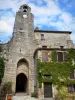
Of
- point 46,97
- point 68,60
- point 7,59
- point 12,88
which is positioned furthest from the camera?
point 7,59

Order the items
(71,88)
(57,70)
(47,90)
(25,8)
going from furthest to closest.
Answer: (25,8) → (57,70) → (71,88) → (47,90)

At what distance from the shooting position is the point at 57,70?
21.7 meters

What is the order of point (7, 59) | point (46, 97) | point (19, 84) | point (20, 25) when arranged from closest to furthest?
point (46, 97), point (7, 59), point (20, 25), point (19, 84)

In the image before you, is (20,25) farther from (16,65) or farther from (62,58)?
(62,58)

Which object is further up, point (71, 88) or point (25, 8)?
point (25, 8)

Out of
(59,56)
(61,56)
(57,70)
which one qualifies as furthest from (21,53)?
(57,70)

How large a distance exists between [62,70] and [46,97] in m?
4.44

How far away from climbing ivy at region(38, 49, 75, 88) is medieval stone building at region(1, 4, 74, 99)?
2975 millimetres

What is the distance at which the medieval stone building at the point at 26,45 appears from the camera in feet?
85.5

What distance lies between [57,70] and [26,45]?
9095 mm

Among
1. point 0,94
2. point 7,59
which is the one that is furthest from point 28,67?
point 0,94

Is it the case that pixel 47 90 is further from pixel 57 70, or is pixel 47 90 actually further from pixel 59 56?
pixel 59 56

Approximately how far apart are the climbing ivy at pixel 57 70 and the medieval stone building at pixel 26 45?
117 inches

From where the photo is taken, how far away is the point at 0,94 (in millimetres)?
23797
